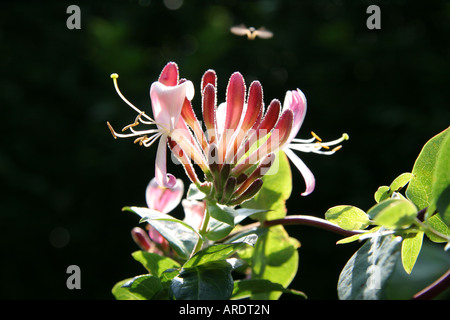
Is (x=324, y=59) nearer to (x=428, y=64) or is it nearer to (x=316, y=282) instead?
(x=428, y=64)

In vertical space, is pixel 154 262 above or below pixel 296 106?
below

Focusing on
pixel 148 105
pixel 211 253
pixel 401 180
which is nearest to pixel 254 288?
pixel 211 253

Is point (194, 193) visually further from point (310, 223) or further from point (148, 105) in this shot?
point (148, 105)

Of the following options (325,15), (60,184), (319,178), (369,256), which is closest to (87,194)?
(60,184)

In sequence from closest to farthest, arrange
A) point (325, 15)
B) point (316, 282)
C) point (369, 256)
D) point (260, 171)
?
1. point (369, 256)
2. point (260, 171)
3. point (316, 282)
4. point (325, 15)

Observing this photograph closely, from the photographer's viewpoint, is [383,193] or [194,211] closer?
[383,193]

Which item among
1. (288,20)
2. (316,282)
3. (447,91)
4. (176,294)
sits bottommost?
(316,282)

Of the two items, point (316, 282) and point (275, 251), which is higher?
point (275, 251)
